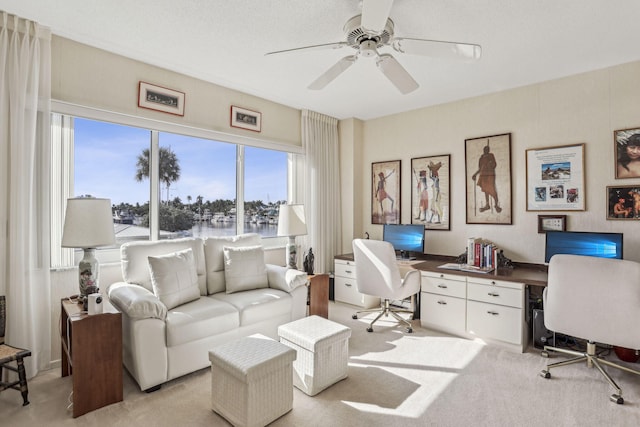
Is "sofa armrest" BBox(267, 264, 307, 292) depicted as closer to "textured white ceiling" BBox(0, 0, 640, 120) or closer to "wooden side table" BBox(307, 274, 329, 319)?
"wooden side table" BBox(307, 274, 329, 319)

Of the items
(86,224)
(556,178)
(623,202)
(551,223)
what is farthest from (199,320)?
(623,202)

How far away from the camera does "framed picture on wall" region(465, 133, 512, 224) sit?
380 centimetres

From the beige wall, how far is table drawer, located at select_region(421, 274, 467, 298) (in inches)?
31.2

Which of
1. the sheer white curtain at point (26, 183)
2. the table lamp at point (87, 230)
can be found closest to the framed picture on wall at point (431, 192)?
the table lamp at point (87, 230)

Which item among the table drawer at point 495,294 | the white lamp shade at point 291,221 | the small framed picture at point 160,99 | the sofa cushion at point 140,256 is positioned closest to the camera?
the sofa cushion at point 140,256

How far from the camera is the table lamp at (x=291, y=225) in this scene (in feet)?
12.3

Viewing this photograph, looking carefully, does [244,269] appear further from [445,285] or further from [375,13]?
[375,13]

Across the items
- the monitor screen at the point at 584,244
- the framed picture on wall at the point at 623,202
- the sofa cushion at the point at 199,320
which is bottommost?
the sofa cushion at the point at 199,320

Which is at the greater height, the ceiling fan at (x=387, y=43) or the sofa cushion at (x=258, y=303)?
the ceiling fan at (x=387, y=43)

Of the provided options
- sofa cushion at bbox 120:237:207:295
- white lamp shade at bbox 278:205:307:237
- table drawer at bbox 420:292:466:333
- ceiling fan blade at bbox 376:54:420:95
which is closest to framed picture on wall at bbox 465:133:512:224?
table drawer at bbox 420:292:466:333

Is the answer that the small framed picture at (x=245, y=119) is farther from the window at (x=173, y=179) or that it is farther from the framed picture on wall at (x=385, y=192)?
the framed picture on wall at (x=385, y=192)

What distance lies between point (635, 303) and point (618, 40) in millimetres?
2073

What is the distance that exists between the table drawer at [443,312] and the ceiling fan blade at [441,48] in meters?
2.36

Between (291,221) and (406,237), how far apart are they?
5.21 feet
